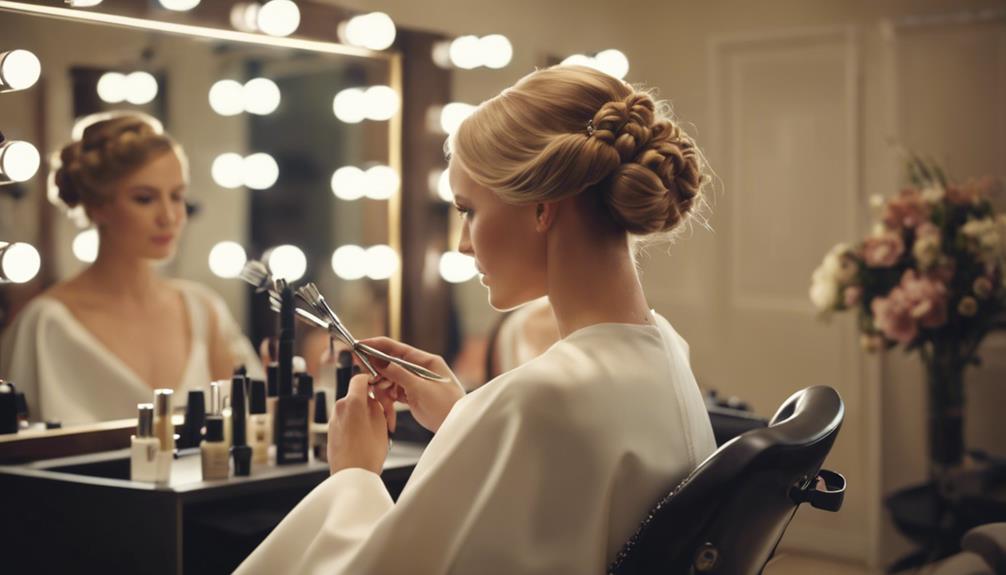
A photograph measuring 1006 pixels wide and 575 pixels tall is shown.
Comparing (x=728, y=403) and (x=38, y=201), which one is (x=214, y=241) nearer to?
(x=38, y=201)

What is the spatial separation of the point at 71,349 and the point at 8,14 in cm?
55

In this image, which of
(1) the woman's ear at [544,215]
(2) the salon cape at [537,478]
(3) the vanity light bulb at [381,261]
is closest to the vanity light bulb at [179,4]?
(3) the vanity light bulb at [381,261]

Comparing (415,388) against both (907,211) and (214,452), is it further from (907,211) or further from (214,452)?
(907,211)

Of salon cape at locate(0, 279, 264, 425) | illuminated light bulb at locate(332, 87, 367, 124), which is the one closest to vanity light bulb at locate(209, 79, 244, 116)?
illuminated light bulb at locate(332, 87, 367, 124)

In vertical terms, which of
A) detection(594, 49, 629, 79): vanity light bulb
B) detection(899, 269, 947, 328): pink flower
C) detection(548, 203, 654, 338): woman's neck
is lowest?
detection(899, 269, 947, 328): pink flower

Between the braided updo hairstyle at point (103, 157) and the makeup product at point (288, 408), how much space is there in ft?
1.12

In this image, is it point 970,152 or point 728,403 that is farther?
point 970,152

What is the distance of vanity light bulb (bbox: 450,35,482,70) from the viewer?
8.22 feet

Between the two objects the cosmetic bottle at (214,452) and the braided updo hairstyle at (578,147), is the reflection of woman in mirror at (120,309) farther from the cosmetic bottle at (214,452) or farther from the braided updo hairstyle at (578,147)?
the braided updo hairstyle at (578,147)

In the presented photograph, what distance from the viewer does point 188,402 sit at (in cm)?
174

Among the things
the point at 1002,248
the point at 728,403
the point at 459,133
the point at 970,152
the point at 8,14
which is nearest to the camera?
the point at 459,133

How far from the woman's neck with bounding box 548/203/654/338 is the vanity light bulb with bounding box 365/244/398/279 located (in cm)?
113

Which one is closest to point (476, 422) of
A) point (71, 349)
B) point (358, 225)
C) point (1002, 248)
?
point (71, 349)

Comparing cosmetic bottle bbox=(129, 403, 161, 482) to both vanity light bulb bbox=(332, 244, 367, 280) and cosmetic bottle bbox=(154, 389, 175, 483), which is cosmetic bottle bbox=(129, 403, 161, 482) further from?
vanity light bulb bbox=(332, 244, 367, 280)
